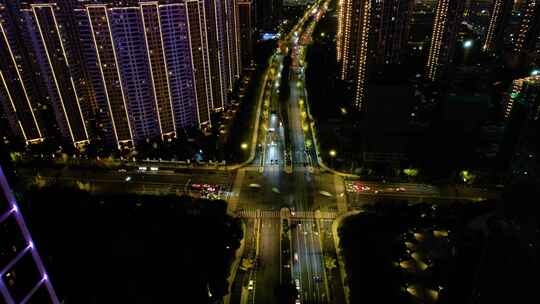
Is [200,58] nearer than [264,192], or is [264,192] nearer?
[264,192]

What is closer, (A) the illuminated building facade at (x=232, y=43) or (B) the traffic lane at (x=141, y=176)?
(B) the traffic lane at (x=141, y=176)

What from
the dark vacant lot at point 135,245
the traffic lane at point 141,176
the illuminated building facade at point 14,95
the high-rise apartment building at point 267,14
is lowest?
the traffic lane at point 141,176

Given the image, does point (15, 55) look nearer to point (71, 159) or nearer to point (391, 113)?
point (71, 159)

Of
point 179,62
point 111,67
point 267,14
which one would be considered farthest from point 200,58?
point 267,14

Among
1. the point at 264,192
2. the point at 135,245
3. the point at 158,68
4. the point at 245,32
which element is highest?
the point at 245,32

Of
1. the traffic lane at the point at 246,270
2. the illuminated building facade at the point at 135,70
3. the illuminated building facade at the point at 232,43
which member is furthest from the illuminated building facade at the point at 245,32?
the traffic lane at the point at 246,270

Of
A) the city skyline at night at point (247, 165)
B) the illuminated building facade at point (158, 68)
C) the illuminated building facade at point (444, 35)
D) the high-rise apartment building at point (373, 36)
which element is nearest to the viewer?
the city skyline at night at point (247, 165)

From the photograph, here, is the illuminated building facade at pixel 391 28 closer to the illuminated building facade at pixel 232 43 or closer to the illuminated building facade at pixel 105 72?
the illuminated building facade at pixel 232 43

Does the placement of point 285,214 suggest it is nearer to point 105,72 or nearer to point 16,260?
point 16,260
